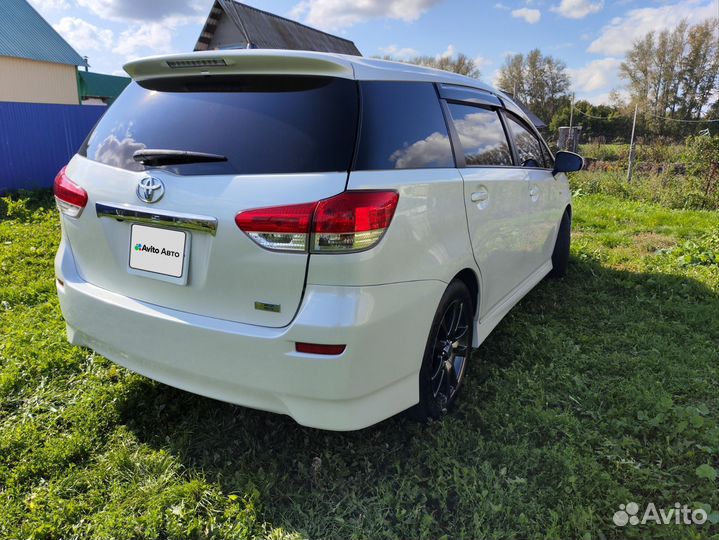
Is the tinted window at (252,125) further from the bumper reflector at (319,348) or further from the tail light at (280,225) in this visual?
the bumper reflector at (319,348)

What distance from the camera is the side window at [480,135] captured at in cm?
271

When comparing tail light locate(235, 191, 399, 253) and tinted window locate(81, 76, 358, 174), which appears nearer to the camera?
tail light locate(235, 191, 399, 253)

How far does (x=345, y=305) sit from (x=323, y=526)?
2.88 ft

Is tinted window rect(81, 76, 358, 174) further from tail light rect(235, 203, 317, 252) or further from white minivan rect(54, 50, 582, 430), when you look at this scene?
tail light rect(235, 203, 317, 252)

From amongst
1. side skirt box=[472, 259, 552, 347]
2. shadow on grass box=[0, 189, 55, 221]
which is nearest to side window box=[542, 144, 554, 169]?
side skirt box=[472, 259, 552, 347]

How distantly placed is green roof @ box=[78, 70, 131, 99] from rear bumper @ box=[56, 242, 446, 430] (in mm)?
29271

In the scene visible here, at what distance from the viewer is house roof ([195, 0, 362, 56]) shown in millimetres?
18203

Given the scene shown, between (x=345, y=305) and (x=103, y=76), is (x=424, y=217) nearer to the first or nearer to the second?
(x=345, y=305)

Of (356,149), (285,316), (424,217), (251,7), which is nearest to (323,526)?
A: (285,316)

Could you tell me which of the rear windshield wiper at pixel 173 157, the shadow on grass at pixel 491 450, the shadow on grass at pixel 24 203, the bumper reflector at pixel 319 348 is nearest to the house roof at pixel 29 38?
the shadow on grass at pixel 24 203

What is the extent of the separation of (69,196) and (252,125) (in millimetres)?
956

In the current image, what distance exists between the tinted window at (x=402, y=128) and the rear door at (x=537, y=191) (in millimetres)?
1265

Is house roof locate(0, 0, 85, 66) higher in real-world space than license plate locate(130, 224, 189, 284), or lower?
higher

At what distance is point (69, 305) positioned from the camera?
7.72 ft
